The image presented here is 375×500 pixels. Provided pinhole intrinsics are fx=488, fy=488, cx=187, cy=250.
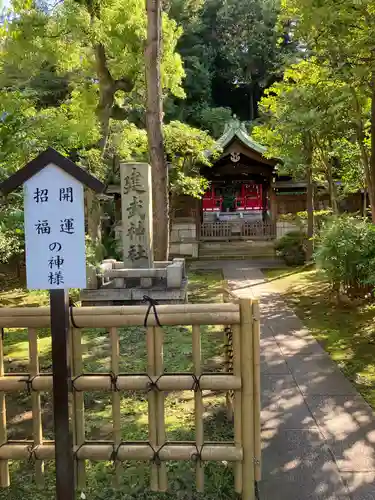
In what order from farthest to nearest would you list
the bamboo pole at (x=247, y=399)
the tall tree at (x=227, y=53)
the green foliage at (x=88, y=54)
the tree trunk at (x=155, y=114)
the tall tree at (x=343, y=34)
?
the tall tree at (x=227, y=53), the green foliage at (x=88, y=54), the tree trunk at (x=155, y=114), the tall tree at (x=343, y=34), the bamboo pole at (x=247, y=399)

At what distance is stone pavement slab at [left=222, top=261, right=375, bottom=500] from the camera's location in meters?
3.52

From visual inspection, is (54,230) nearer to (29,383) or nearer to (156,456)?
(29,383)

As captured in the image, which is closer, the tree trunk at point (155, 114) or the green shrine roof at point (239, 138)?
the tree trunk at point (155, 114)

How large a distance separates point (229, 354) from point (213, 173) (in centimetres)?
1766

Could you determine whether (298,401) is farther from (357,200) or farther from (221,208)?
(221,208)

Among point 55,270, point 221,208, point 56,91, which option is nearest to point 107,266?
point 55,270

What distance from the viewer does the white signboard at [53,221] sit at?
9.89ft

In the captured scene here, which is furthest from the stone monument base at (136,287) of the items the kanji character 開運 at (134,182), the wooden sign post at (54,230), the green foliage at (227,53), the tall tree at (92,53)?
the green foliage at (227,53)

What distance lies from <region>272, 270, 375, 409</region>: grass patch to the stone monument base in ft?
8.18

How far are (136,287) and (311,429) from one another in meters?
5.88

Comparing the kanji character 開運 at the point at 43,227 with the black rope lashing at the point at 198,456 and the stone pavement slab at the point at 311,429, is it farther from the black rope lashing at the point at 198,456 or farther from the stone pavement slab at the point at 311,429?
the stone pavement slab at the point at 311,429

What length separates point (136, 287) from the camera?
9.87 metres

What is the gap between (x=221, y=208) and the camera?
31938 mm

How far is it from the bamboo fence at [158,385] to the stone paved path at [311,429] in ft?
1.32
